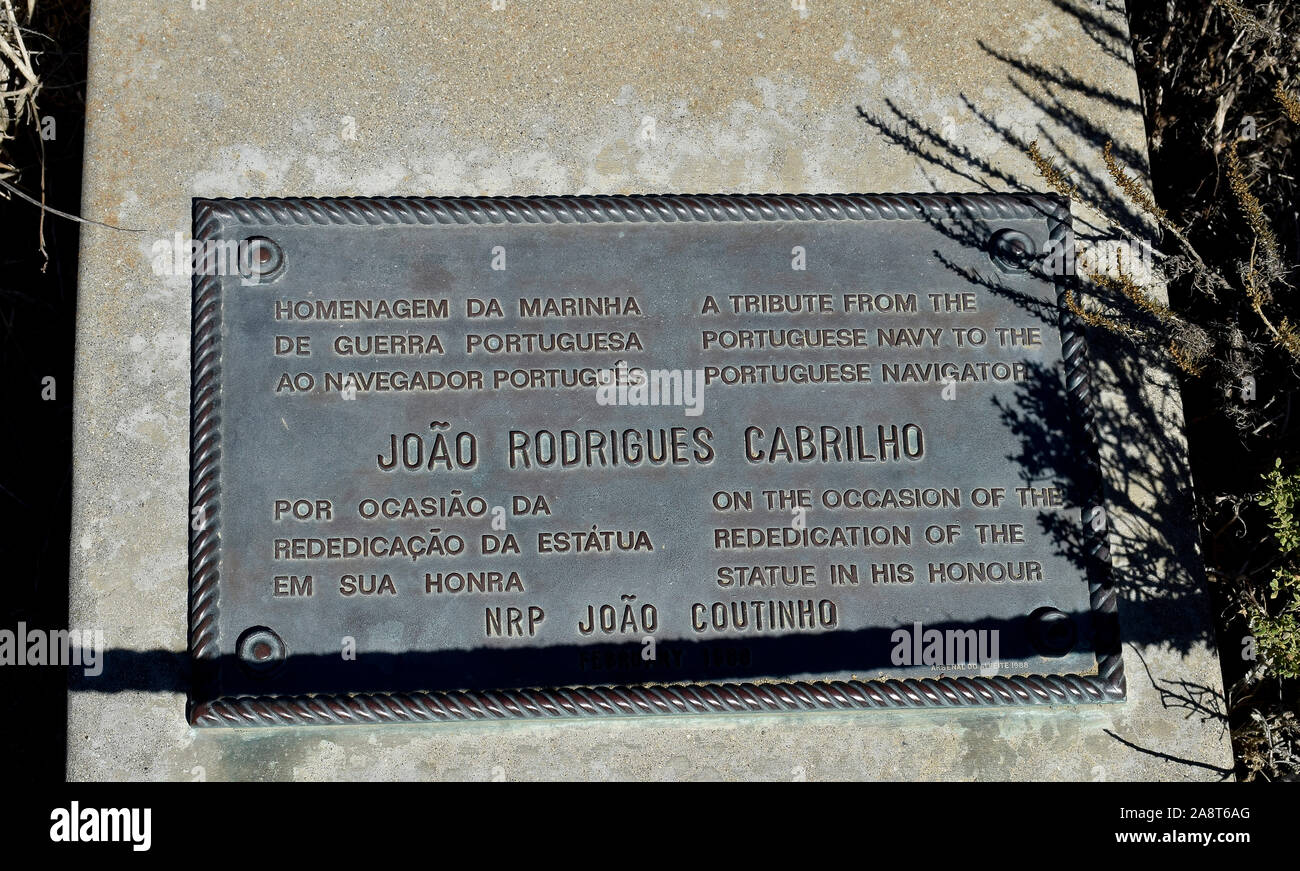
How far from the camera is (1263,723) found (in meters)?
3.76

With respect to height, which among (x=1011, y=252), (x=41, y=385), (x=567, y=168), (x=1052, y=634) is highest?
(x=567, y=168)

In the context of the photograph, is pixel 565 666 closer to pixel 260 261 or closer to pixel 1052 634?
pixel 1052 634

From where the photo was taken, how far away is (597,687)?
3.25 meters

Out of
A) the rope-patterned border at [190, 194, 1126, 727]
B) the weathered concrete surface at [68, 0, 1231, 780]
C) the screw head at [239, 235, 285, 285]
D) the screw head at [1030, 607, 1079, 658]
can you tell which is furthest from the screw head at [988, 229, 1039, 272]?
the screw head at [239, 235, 285, 285]

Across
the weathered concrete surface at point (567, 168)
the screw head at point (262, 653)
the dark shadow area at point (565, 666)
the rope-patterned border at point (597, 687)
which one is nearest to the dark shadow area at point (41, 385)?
the weathered concrete surface at point (567, 168)

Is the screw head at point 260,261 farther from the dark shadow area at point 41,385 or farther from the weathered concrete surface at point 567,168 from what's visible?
the dark shadow area at point 41,385

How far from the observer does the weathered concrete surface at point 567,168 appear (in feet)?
11.1

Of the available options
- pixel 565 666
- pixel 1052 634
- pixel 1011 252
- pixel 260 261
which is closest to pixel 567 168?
pixel 260 261

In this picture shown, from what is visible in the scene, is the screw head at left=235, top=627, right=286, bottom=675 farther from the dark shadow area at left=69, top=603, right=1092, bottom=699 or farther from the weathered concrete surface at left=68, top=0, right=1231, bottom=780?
the weathered concrete surface at left=68, top=0, right=1231, bottom=780

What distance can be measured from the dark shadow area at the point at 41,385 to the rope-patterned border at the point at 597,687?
89 centimetres

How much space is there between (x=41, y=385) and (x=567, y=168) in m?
2.25

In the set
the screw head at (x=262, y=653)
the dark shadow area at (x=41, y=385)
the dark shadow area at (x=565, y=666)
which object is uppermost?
the dark shadow area at (x=41, y=385)

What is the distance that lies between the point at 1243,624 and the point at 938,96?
225cm

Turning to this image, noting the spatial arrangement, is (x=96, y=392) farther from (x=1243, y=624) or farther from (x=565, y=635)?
(x=1243, y=624)
